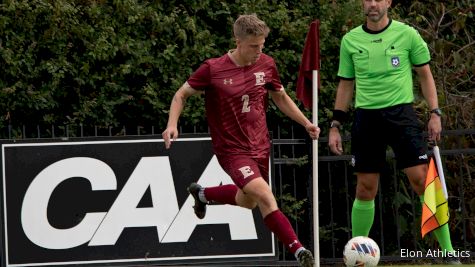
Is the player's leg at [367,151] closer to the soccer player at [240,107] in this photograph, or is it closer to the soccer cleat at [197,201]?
the soccer player at [240,107]

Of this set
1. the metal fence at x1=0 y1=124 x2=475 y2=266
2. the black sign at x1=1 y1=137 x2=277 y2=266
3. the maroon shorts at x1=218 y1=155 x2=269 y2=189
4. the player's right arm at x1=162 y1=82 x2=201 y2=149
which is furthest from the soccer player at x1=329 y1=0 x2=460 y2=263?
the metal fence at x1=0 y1=124 x2=475 y2=266

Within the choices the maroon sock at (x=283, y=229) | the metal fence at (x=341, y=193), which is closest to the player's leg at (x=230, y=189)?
the maroon sock at (x=283, y=229)

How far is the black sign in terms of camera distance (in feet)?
37.7

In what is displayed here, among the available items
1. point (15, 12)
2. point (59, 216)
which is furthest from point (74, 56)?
point (59, 216)

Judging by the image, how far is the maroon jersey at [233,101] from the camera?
A: 9.87 m

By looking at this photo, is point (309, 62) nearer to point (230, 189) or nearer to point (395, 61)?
point (395, 61)

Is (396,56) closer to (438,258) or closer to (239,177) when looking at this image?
(239,177)

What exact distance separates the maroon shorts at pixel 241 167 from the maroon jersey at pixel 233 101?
1.9 inches

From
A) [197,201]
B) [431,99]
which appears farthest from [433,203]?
[197,201]

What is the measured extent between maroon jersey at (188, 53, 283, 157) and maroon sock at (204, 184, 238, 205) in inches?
19.2

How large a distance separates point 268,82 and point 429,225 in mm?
1776

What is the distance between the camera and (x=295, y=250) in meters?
9.34

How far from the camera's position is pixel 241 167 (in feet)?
32.0

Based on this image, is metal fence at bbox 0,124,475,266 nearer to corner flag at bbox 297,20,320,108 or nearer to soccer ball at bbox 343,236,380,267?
corner flag at bbox 297,20,320,108
